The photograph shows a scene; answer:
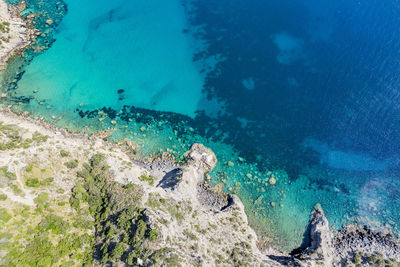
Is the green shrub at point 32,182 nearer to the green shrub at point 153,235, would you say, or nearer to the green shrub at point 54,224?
the green shrub at point 54,224

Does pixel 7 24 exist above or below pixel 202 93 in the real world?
above

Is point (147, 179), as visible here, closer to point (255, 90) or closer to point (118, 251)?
point (118, 251)

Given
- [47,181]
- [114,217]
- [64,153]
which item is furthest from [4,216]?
[114,217]

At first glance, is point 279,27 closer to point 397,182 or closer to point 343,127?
point 343,127

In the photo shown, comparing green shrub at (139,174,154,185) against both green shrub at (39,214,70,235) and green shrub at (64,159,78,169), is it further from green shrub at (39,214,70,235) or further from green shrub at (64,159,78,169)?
green shrub at (39,214,70,235)

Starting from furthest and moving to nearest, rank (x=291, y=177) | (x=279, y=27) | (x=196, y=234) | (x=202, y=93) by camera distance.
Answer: (x=279, y=27) < (x=202, y=93) < (x=291, y=177) < (x=196, y=234)

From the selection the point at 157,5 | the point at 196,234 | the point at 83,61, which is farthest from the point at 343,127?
the point at 83,61

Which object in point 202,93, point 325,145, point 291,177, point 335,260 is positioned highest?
point 202,93
